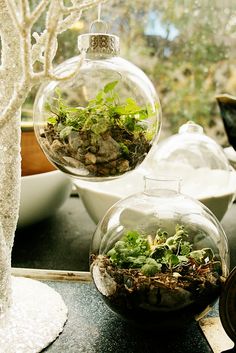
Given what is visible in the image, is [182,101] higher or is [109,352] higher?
[182,101]

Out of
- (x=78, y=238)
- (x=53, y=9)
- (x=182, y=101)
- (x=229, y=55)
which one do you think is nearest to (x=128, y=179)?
(x=78, y=238)

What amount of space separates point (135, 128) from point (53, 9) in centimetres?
17

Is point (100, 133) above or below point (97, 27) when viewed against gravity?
below

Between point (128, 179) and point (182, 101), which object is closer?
point (128, 179)

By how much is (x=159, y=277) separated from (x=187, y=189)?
425 millimetres

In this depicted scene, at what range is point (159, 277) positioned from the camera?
0.65 m

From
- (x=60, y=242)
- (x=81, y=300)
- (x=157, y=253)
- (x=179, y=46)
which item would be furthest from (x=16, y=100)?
(x=179, y=46)

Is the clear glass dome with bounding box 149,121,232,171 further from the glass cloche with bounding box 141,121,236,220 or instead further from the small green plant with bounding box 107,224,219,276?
the small green plant with bounding box 107,224,219,276

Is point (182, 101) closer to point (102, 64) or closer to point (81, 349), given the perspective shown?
point (102, 64)

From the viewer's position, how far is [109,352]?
26.8 inches

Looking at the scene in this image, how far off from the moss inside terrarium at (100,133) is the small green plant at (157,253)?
0.33 feet

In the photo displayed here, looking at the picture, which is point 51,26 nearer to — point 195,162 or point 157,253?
point 157,253

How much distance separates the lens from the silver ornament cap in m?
0.67

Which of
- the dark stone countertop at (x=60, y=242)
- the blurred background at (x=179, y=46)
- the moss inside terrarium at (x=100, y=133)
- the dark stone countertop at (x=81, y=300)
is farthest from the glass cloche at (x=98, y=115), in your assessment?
the blurred background at (x=179, y=46)
